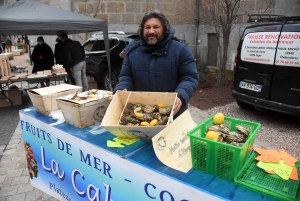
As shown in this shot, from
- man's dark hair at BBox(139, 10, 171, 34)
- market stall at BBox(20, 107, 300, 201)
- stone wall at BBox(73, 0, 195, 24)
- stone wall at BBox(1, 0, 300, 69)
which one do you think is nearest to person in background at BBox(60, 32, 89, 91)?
stone wall at BBox(1, 0, 300, 69)

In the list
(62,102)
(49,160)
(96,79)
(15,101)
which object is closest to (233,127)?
(62,102)

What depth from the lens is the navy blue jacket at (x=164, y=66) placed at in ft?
7.09

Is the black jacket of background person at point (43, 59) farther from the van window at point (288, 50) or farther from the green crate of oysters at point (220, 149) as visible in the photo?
the green crate of oysters at point (220, 149)

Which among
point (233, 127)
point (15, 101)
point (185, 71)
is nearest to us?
point (233, 127)

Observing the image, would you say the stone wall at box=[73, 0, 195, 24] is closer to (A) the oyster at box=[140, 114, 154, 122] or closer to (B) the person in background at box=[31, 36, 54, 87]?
(B) the person in background at box=[31, 36, 54, 87]

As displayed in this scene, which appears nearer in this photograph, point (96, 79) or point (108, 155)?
point (108, 155)

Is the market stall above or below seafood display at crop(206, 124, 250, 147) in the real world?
below

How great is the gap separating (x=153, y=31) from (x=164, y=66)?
1.03ft

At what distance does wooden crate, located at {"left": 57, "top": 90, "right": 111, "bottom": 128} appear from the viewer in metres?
2.09

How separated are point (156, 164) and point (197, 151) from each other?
286 millimetres

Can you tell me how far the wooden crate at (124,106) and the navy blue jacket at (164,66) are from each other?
26cm

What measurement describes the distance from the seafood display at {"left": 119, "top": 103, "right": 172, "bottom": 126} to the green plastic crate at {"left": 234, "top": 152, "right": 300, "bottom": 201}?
23.0 inches

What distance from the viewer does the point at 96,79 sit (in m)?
8.45

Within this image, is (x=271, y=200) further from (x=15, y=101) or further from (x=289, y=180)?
(x=15, y=101)
